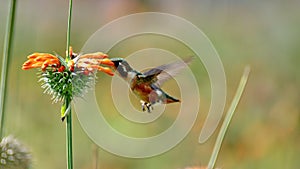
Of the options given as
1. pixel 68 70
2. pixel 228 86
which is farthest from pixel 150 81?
pixel 228 86

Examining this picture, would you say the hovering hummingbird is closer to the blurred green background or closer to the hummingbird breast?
the hummingbird breast

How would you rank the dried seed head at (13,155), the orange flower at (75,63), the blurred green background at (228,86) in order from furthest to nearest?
1. the blurred green background at (228,86)
2. the dried seed head at (13,155)
3. the orange flower at (75,63)

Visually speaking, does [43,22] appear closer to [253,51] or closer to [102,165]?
[253,51]

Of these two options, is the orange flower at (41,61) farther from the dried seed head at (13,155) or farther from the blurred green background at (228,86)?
the blurred green background at (228,86)

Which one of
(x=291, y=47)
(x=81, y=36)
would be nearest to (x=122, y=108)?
(x=291, y=47)

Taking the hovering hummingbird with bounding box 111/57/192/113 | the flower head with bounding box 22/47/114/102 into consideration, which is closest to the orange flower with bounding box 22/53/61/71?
the flower head with bounding box 22/47/114/102

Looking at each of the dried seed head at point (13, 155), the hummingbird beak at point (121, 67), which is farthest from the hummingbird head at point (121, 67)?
the dried seed head at point (13, 155)
